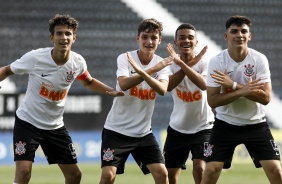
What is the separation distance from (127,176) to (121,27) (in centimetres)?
790

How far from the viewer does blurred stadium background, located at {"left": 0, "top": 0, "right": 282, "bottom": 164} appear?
19.4 m

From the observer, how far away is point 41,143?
8.28 meters

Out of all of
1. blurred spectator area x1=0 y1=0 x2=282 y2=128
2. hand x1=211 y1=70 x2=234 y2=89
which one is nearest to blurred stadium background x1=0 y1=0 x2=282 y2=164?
blurred spectator area x1=0 y1=0 x2=282 y2=128

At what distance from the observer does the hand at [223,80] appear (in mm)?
7730

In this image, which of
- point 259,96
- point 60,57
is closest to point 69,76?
point 60,57

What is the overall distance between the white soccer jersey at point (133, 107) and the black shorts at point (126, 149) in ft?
0.23

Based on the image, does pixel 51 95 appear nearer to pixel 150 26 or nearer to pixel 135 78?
pixel 135 78

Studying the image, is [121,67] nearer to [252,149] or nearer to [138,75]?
[138,75]

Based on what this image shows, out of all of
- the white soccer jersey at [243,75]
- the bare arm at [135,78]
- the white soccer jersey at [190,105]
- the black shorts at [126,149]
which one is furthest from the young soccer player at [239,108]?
the white soccer jersey at [190,105]

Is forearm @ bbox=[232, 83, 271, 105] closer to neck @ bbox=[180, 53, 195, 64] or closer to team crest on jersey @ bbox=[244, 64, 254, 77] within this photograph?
team crest on jersey @ bbox=[244, 64, 254, 77]

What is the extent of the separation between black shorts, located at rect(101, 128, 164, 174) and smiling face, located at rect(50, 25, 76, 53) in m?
1.10

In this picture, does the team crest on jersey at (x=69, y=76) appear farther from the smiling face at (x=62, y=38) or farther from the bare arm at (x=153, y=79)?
the bare arm at (x=153, y=79)

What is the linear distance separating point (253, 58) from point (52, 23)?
2365 millimetres

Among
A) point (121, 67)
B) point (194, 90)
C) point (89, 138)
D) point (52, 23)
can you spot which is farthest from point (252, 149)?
point (89, 138)
